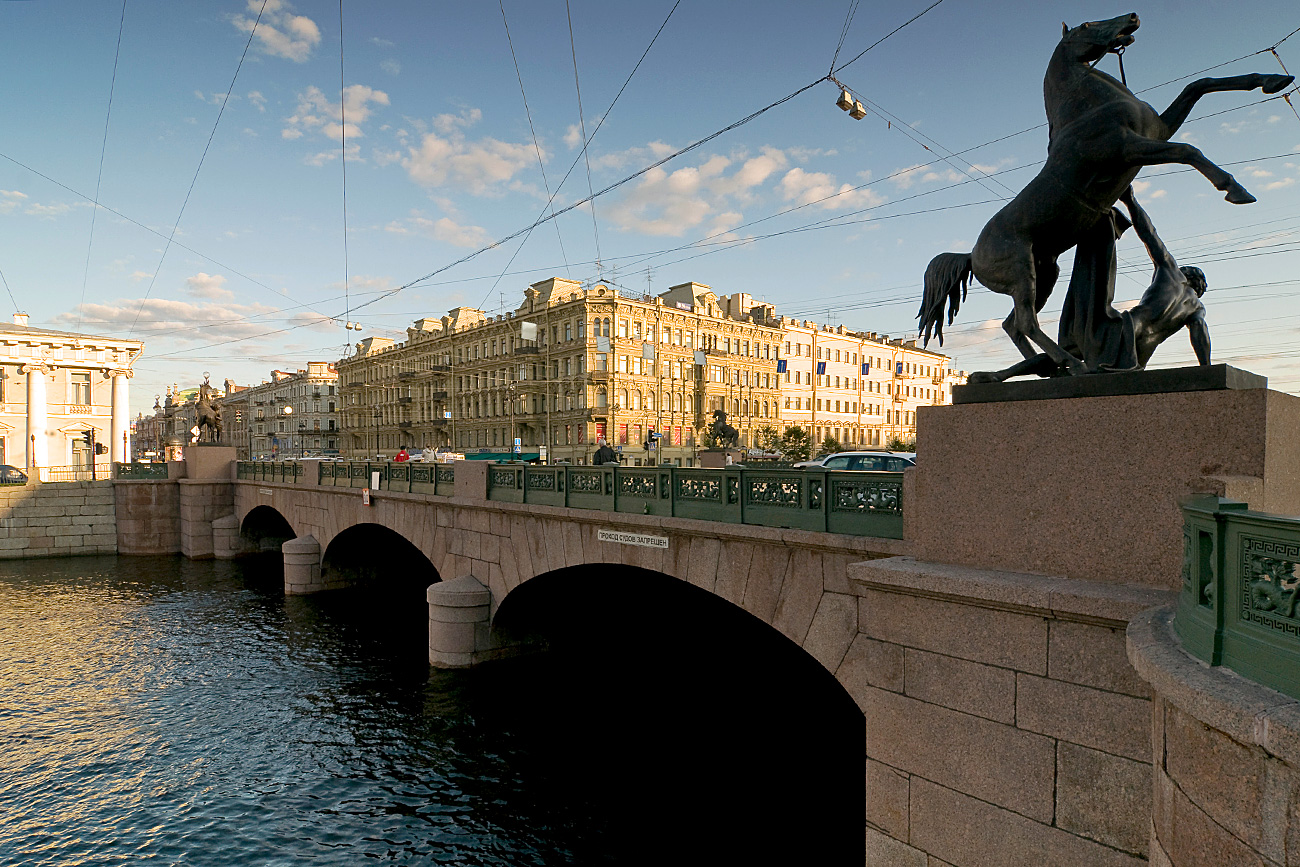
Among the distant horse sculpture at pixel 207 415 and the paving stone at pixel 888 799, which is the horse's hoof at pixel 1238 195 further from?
the distant horse sculpture at pixel 207 415

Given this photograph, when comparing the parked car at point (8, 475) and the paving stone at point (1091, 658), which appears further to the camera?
the parked car at point (8, 475)

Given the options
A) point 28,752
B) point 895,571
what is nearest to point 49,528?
point 28,752

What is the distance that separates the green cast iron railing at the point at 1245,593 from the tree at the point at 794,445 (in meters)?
45.8

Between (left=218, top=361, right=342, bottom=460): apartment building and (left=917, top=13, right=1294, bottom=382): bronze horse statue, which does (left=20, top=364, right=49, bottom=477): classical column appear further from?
(left=917, top=13, right=1294, bottom=382): bronze horse statue

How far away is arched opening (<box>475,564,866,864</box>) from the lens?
9.22m

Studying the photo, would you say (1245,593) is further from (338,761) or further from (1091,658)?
(338,761)

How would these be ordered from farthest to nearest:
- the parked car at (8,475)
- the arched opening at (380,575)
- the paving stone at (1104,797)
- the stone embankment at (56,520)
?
the parked car at (8,475), the stone embankment at (56,520), the arched opening at (380,575), the paving stone at (1104,797)

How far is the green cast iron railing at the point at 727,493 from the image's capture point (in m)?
7.19

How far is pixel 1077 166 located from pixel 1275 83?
3.72 ft

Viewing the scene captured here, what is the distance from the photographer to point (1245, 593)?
2938 millimetres

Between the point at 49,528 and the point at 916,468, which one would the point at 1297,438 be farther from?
the point at 49,528

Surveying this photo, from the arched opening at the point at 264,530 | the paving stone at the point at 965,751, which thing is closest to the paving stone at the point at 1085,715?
the paving stone at the point at 965,751

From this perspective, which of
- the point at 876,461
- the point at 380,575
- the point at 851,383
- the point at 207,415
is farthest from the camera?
the point at 851,383

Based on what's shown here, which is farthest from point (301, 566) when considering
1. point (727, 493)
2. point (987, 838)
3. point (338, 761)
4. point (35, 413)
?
point (35, 413)
